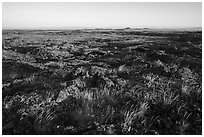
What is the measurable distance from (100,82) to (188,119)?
311 cm

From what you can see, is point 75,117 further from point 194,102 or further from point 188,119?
point 194,102

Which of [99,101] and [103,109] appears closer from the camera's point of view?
[103,109]

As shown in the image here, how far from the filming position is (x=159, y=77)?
761cm

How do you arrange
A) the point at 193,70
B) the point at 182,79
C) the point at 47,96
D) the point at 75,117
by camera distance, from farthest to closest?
the point at 193,70
the point at 182,79
the point at 47,96
the point at 75,117

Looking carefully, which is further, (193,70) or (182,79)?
(193,70)

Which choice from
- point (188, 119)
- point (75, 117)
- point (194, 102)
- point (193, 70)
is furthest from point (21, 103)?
point (193, 70)

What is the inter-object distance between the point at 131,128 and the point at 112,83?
8.75 ft

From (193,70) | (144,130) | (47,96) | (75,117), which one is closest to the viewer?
(144,130)

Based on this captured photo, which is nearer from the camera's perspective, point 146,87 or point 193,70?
point 146,87

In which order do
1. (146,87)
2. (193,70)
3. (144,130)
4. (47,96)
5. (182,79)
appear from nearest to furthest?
(144,130) < (47,96) < (146,87) < (182,79) < (193,70)

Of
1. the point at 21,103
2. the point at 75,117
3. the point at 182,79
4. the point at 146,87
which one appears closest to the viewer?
the point at 75,117

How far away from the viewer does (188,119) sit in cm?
461

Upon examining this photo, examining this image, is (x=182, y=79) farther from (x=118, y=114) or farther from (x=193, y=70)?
(x=118, y=114)

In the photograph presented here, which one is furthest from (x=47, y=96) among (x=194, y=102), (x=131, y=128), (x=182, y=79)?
(x=182, y=79)
